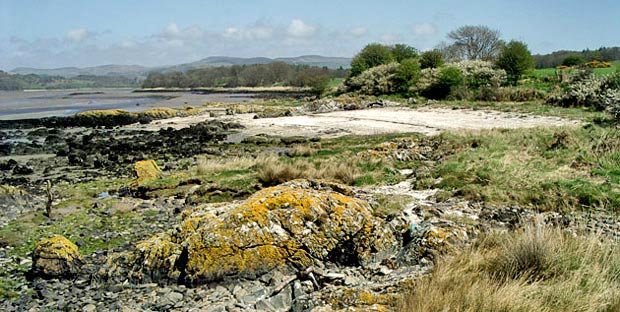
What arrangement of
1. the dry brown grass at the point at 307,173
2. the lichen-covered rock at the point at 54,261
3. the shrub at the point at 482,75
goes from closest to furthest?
the lichen-covered rock at the point at 54,261 < the dry brown grass at the point at 307,173 < the shrub at the point at 482,75

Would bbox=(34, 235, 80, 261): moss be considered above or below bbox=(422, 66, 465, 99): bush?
below

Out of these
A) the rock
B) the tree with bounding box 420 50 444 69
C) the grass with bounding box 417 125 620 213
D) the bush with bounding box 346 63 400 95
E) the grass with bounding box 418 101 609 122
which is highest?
the tree with bounding box 420 50 444 69

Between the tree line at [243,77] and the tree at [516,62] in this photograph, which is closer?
the tree at [516,62]

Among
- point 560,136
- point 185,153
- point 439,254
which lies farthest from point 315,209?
point 185,153

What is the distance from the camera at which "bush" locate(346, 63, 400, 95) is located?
52.2 m

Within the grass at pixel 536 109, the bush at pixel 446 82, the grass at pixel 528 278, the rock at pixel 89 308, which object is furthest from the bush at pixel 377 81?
the grass at pixel 528 278

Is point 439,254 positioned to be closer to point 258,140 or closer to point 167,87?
point 258,140

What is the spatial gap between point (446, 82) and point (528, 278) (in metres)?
43.5

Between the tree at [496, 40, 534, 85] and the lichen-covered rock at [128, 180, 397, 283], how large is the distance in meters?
44.1

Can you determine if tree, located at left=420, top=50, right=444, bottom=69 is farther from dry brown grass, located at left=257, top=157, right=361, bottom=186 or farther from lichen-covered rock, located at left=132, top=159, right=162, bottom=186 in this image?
lichen-covered rock, located at left=132, top=159, right=162, bottom=186

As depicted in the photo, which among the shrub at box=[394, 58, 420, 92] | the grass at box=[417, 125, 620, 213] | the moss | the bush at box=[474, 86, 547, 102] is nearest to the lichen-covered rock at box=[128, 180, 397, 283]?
the moss

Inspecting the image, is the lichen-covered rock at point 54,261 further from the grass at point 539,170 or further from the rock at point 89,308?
the grass at point 539,170

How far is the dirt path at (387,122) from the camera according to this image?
1086 inches

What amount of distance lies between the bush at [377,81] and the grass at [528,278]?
157ft
